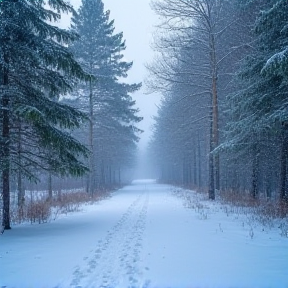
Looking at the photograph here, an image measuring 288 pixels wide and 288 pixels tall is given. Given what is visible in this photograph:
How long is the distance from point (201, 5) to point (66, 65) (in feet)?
34.1

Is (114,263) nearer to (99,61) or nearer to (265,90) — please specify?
(265,90)

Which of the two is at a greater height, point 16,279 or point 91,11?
point 91,11

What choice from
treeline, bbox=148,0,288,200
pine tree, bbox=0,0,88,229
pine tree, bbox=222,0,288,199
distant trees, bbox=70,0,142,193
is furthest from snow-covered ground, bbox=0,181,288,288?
distant trees, bbox=70,0,142,193

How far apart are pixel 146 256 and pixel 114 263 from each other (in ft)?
2.62

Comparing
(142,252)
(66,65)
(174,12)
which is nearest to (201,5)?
(174,12)

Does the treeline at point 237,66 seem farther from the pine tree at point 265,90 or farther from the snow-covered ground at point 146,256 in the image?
the snow-covered ground at point 146,256

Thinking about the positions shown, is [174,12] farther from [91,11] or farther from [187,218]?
[187,218]

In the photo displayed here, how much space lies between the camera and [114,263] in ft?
19.6

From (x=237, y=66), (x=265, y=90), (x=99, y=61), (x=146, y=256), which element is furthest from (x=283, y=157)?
(x=99, y=61)

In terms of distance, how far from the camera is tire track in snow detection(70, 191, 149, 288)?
503 centimetres

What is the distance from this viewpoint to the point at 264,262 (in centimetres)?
584

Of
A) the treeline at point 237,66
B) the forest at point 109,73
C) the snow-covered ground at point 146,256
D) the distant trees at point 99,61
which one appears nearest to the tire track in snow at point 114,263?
the snow-covered ground at point 146,256

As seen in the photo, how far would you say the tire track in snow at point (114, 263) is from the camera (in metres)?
5.03

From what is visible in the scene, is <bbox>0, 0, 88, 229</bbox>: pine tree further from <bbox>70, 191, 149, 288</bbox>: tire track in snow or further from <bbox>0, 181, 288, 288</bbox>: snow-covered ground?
<bbox>70, 191, 149, 288</bbox>: tire track in snow
